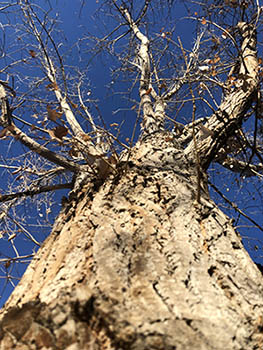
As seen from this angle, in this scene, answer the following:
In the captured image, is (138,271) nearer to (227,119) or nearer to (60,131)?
(60,131)

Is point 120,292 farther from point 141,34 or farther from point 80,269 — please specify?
point 141,34

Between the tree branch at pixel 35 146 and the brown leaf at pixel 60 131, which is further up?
the tree branch at pixel 35 146

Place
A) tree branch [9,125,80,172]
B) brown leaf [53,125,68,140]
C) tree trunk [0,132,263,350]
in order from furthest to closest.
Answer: tree branch [9,125,80,172], brown leaf [53,125,68,140], tree trunk [0,132,263,350]

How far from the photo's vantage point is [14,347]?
71 centimetres

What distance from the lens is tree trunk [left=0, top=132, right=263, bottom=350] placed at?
69 cm

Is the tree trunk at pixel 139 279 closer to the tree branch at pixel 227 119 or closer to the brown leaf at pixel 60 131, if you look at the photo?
the brown leaf at pixel 60 131

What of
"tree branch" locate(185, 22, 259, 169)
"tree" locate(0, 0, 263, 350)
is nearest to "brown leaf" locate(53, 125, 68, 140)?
"tree" locate(0, 0, 263, 350)

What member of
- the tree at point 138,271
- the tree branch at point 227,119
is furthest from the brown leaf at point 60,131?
the tree branch at point 227,119

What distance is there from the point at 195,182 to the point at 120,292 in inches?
39.9

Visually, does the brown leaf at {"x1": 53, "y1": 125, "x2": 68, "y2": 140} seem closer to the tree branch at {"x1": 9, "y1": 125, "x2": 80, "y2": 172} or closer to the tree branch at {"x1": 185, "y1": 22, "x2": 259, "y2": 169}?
the tree branch at {"x1": 9, "y1": 125, "x2": 80, "y2": 172}

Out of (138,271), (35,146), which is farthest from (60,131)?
(138,271)

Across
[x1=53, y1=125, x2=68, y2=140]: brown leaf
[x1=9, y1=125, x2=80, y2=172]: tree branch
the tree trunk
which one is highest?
[x1=9, y1=125, x2=80, y2=172]: tree branch

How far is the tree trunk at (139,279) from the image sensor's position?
27.3 inches

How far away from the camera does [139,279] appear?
0.88 meters
